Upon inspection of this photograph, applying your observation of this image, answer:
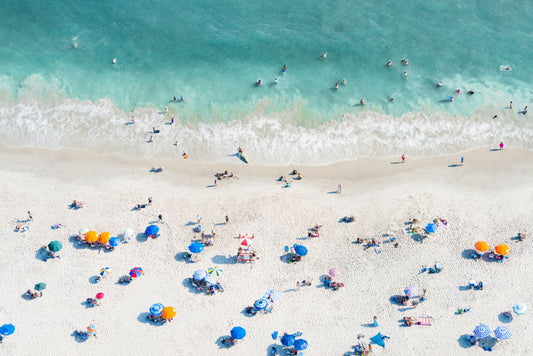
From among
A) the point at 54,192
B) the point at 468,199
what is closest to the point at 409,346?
the point at 468,199

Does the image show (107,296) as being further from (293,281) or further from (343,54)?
(343,54)

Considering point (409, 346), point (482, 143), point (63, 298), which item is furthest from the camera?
point (482, 143)

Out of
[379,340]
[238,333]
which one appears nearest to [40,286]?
[238,333]

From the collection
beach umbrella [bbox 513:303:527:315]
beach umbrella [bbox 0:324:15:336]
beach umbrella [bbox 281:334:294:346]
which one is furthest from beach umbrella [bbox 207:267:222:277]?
beach umbrella [bbox 513:303:527:315]

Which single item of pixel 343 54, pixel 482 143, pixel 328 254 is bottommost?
pixel 328 254

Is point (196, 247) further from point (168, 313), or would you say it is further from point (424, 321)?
point (424, 321)

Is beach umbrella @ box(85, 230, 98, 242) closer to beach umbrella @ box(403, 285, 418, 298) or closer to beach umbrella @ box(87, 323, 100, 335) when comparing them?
beach umbrella @ box(87, 323, 100, 335)
